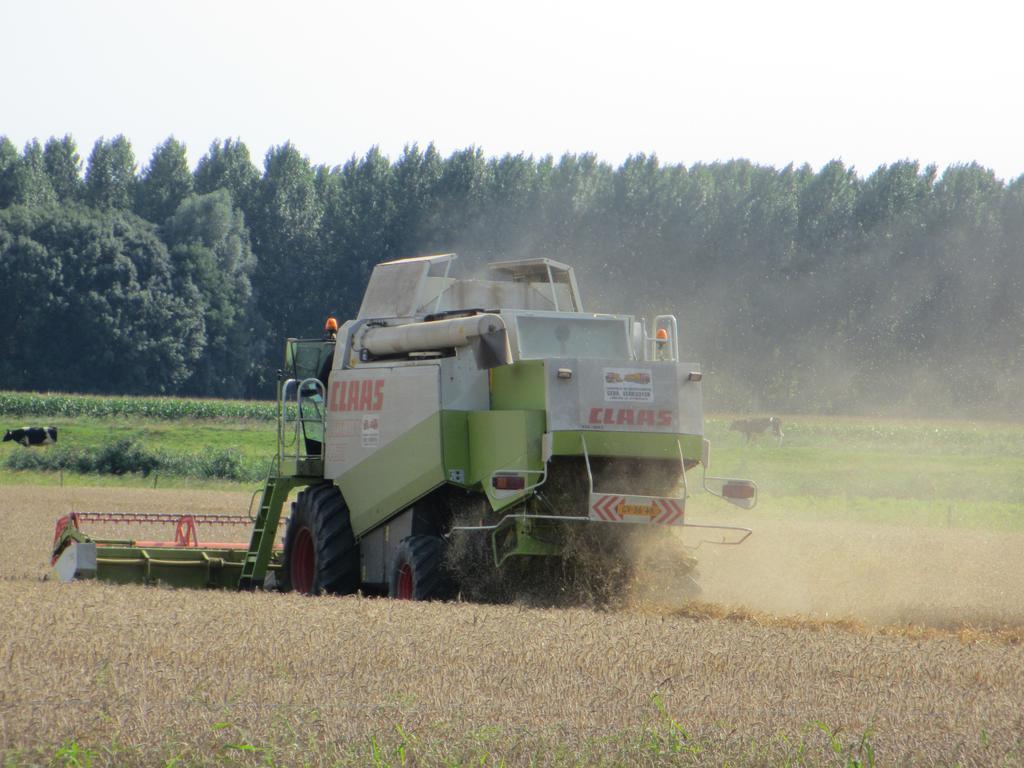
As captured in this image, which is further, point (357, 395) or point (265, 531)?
point (265, 531)

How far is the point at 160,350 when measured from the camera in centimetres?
6900

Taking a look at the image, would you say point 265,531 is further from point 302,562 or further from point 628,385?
point 628,385

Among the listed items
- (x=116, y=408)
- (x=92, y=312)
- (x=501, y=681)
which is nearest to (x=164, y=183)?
(x=92, y=312)

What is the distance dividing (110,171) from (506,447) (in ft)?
284

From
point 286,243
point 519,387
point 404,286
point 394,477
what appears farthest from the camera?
point 286,243

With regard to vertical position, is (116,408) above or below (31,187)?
below

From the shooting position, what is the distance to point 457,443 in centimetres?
1206

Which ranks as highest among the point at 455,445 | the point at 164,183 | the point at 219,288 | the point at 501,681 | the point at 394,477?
the point at 164,183

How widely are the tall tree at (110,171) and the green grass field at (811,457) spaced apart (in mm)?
40523

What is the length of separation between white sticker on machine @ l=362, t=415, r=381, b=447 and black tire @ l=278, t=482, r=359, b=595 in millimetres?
866

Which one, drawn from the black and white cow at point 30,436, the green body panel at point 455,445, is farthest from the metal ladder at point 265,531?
the black and white cow at point 30,436

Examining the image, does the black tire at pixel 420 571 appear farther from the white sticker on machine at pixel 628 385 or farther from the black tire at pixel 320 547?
the white sticker on machine at pixel 628 385

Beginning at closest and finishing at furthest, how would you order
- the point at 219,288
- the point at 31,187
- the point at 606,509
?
the point at 606,509 → the point at 219,288 → the point at 31,187

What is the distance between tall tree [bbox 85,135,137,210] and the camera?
9150cm
